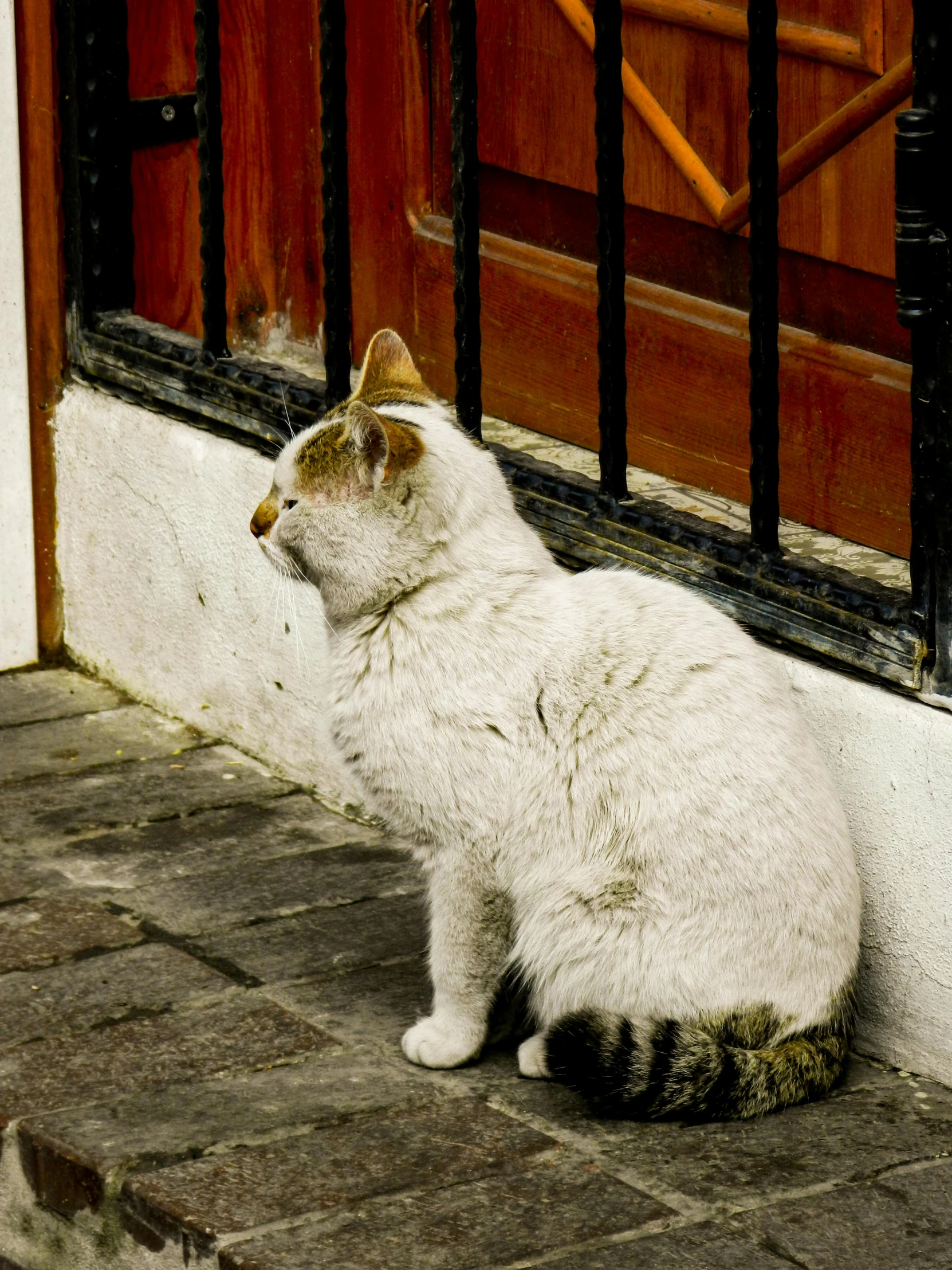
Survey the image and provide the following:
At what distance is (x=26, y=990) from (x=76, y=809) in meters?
0.86

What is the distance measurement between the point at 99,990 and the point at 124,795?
939 mm

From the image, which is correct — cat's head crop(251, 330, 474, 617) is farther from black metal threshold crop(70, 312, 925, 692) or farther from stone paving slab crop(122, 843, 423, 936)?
stone paving slab crop(122, 843, 423, 936)

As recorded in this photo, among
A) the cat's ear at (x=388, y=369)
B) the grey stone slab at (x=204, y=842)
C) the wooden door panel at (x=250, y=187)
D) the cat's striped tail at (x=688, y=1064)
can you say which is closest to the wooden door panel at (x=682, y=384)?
the wooden door panel at (x=250, y=187)

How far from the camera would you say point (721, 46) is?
4121mm

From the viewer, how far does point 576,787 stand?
3.10 metres

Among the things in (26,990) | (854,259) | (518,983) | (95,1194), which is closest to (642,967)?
(518,983)

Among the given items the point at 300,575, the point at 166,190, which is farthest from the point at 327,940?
the point at 166,190

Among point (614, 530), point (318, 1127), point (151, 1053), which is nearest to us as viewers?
point (318, 1127)

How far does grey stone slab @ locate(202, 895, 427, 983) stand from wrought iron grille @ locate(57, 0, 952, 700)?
77cm

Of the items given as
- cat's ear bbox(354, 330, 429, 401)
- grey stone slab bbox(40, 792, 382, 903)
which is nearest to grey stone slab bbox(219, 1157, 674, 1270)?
grey stone slab bbox(40, 792, 382, 903)

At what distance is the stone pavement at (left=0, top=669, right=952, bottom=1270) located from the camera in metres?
2.72

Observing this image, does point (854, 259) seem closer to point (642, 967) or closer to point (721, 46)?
point (721, 46)

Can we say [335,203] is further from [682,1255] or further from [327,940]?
[682,1255]

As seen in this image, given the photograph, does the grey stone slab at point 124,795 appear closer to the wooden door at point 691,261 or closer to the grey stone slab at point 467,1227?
the wooden door at point 691,261
